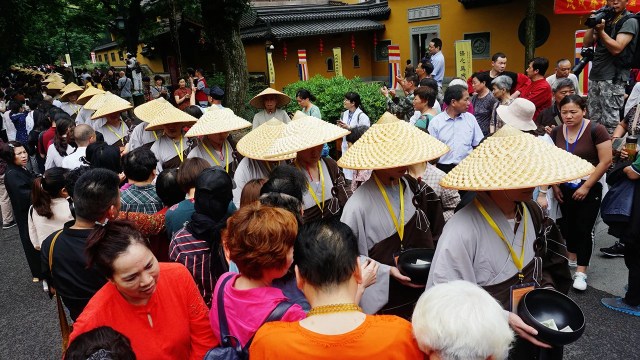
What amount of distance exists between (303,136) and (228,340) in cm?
204

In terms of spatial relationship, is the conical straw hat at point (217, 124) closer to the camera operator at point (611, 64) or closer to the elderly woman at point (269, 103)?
the elderly woman at point (269, 103)

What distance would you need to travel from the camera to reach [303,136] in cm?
362

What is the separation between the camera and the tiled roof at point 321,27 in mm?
18281

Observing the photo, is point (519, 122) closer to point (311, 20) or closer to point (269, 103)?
point (269, 103)

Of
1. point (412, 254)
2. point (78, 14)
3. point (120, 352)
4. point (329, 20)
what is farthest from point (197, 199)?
point (78, 14)

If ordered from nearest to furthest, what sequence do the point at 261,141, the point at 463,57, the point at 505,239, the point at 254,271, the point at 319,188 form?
1. the point at 254,271
2. the point at 505,239
3. the point at 319,188
4. the point at 261,141
5. the point at 463,57

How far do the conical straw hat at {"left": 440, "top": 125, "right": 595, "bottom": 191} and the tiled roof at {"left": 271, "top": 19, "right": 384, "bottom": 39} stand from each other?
16.8 metres

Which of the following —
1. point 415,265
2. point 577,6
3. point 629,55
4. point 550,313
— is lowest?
point 550,313

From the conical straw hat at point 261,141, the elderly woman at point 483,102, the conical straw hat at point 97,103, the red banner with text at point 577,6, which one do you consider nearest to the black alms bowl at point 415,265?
the conical straw hat at point 261,141

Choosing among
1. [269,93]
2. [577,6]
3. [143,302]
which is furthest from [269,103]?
[577,6]

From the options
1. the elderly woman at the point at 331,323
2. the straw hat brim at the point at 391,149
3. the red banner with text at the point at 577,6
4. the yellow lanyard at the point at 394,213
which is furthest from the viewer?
the red banner with text at the point at 577,6

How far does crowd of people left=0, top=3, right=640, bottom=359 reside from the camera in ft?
5.11

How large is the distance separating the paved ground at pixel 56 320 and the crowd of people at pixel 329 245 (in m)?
0.24

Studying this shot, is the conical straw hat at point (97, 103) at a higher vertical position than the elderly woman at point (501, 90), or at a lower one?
higher
